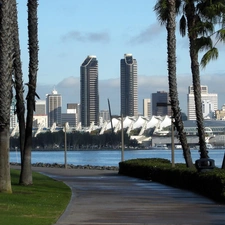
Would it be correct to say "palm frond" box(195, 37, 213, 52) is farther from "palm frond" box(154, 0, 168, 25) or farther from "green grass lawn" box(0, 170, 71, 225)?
"green grass lawn" box(0, 170, 71, 225)

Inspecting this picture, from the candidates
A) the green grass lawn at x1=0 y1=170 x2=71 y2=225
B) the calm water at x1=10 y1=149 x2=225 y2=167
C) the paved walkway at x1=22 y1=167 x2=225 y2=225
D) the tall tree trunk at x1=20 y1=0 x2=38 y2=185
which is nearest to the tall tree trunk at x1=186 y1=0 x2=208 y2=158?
the paved walkway at x1=22 y1=167 x2=225 y2=225

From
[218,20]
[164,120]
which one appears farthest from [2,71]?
[164,120]

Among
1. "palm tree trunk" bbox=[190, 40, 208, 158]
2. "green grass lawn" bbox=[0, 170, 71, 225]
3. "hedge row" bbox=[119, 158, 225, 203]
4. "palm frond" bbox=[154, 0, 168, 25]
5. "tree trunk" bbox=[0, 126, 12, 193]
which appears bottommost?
"green grass lawn" bbox=[0, 170, 71, 225]

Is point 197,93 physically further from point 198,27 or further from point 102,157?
point 102,157

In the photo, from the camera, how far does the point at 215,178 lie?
20.6 metres

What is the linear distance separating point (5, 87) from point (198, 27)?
38.3 feet

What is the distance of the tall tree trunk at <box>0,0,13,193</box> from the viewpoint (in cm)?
2112

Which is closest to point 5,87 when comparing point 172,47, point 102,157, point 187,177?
point 187,177

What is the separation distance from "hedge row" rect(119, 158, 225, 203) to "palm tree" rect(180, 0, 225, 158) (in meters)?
2.50

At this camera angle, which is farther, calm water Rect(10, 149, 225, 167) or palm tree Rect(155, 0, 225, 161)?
calm water Rect(10, 149, 225, 167)

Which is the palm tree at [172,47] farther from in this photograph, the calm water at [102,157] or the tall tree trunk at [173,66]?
the calm water at [102,157]

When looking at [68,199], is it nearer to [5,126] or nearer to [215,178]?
[5,126]

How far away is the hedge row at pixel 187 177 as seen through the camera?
20.2 metres

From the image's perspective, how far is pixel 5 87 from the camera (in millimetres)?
21156
